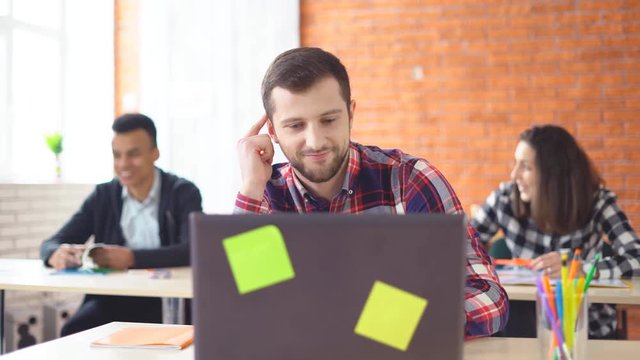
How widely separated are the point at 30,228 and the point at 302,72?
10.1 feet

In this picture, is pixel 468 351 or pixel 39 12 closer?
pixel 468 351

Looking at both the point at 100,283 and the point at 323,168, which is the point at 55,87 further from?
the point at 323,168

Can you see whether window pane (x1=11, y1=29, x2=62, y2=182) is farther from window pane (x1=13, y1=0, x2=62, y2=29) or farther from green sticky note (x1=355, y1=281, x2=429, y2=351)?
green sticky note (x1=355, y1=281, x2=429, y2=351)

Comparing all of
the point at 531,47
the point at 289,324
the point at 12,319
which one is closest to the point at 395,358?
the point at 289,324

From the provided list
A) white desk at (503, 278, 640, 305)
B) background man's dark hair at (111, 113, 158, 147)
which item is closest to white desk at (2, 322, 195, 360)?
white desk at (503, 278, 640, 305)

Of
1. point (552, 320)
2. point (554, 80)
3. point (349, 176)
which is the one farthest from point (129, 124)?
point (554, 80)

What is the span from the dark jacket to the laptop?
2096 millimetres

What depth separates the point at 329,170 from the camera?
1.70 meters

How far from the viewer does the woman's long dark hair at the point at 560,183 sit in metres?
2.85

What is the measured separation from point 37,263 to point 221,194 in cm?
214

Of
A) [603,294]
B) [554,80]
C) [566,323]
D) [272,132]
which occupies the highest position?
[554,80]

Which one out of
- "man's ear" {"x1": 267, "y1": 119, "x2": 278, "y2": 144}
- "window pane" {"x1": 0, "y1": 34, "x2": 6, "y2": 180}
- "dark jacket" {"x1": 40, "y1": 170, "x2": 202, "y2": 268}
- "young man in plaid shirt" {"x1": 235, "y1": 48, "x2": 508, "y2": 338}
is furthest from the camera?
"window pane" {"x1": 0, "y1": 34, "x2": 6, "y2": 180}

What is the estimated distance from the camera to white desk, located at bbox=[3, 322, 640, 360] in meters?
1.40

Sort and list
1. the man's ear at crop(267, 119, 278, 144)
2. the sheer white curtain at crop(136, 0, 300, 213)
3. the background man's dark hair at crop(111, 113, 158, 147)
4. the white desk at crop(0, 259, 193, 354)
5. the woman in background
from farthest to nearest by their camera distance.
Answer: the sheer white curtain at crop(136, 0, 300, 213)
the background man's dark hair at crop(111, 113, 158, 147)
the woman in background
the white desk at crop(0, 259, 193, 354)
the man's ear at crop(267, 119, 278, 144)
